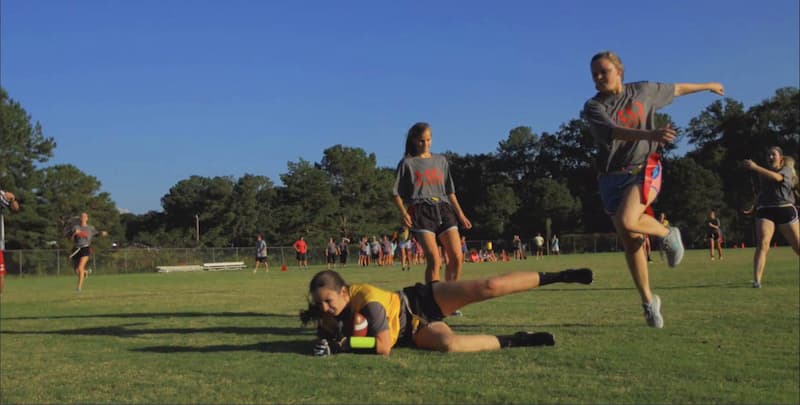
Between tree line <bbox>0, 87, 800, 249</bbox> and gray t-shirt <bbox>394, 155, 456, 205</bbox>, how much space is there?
1.94ft

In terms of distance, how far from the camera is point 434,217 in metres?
5.11

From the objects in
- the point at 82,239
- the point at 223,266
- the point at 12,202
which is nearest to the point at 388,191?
the point at 82,239

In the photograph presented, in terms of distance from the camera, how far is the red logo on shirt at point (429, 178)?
4.34 metres

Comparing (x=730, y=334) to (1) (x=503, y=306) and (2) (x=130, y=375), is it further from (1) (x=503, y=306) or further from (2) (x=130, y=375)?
(2) (x=130, y=375)

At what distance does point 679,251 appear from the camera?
3.53 metres

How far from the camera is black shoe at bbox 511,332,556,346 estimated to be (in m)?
3.55

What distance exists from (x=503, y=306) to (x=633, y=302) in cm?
300

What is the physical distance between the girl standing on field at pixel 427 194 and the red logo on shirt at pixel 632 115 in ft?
3.79

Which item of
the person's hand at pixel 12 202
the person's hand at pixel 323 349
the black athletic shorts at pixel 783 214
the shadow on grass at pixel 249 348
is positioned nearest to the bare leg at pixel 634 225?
the person's hand at pixel 323 349

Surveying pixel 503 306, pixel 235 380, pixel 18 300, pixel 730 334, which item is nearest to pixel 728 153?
pixel 235 380

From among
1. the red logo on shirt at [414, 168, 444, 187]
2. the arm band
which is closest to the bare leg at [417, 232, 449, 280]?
the red logo on shirt at [414, 168, 444, 187]

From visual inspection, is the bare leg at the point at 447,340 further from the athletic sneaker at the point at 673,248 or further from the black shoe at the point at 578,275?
the athletic sneaker at the point at 673,248

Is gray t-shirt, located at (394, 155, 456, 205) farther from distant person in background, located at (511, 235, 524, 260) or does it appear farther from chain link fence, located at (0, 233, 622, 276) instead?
distant person in background, located at (511, 235, 524, 260)

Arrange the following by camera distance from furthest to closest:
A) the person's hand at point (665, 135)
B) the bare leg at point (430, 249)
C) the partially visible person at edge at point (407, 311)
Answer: the bare leg at point (430, 249), the partially visible person at edge at point (407, 311), the person's hand at point (665, 135)
